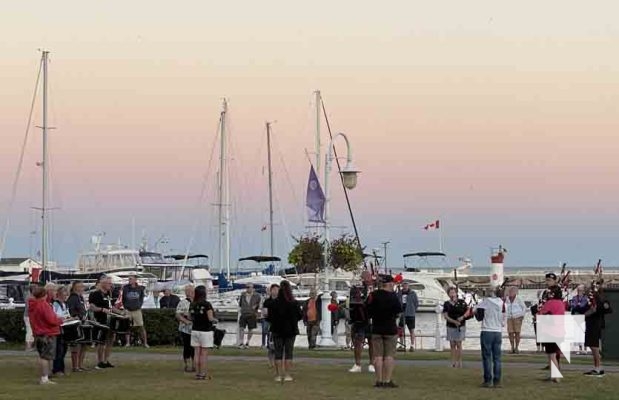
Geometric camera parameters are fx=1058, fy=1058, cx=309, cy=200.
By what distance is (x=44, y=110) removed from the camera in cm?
5300

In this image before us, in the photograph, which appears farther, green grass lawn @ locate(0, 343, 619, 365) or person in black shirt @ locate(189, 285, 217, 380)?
green grass lawn @ locate(0, 343, 619, 365)

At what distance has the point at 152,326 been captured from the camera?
1142 inches

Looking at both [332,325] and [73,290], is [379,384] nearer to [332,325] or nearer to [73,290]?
[73,290]

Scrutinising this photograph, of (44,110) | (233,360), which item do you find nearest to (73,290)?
(233,360)

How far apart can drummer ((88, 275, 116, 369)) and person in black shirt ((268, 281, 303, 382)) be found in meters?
4.24

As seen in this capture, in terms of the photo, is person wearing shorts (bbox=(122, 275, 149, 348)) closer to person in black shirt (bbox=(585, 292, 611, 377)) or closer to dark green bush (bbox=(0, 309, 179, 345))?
dark green bush (bbox=(0, 309, 179, 345))

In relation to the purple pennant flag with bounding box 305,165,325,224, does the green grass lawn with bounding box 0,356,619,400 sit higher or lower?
lower

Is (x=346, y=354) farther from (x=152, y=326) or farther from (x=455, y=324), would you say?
(x=152, y=326)

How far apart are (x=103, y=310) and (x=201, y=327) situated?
3.07 metres

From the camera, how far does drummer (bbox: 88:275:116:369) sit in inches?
829

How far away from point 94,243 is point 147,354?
57.9 metres

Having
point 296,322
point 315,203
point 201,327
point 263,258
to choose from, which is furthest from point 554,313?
point 263,258

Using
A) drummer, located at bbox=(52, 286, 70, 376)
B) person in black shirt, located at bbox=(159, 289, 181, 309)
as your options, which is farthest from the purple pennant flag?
drummer, located at bbox=(52, 286, 70, 376)

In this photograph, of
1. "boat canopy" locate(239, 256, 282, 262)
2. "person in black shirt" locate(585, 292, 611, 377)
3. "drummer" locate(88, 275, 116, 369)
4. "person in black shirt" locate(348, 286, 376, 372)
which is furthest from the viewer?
"boat canopy" locate(239, 256, 282, 262)
